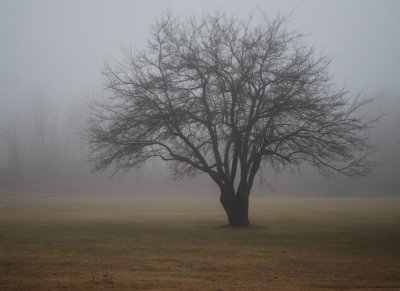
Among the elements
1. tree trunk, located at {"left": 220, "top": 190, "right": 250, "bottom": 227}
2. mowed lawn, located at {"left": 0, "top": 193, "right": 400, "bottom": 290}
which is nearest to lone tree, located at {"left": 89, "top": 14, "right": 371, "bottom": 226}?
tree trunk, located at {"left": 220, "top": 190, "right": 250, "bottom": 227}

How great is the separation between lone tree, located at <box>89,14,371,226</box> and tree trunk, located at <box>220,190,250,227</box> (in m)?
0.06

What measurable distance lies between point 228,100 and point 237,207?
19.8 ft

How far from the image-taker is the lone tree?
24.7 metres

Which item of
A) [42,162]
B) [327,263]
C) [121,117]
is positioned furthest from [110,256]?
[42,162]

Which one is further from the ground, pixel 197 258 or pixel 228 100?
pixel 228 100

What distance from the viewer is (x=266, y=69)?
81.9 ft

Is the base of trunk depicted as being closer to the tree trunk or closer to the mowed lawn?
the tree trunk

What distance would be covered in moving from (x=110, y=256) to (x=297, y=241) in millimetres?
8528

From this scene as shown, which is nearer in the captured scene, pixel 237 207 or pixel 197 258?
pixel 197 258

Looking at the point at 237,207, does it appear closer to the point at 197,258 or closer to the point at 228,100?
the point at 228,100

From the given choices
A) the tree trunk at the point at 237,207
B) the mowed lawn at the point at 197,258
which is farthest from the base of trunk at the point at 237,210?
the mowed lawn at the point at 197,258

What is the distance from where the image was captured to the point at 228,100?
26.0 m

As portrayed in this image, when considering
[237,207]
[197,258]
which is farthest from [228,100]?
[197,258]

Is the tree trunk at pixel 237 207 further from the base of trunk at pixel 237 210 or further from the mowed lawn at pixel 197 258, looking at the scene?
the mowed lawn at pixel 197 258
